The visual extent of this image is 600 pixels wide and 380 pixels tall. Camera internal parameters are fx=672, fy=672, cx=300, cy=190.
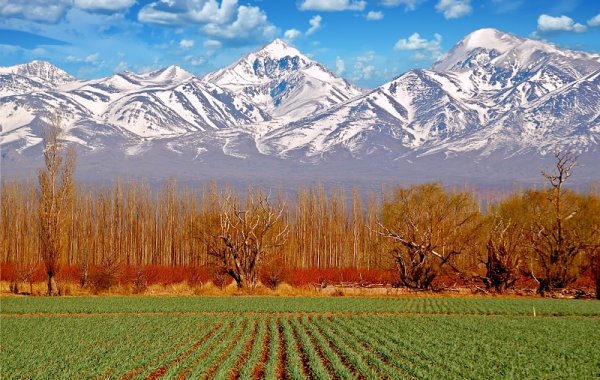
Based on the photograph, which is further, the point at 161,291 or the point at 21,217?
the point at 21,217

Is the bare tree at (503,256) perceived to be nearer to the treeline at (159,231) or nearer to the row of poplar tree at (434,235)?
the row of poplar tree at (434,235)

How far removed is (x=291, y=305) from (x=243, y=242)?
12.1m

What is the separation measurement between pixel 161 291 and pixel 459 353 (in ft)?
107

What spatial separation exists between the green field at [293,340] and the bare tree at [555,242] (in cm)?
1173

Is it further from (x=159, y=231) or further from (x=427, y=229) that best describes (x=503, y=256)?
(x=159, y=231)

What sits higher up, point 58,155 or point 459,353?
point 58,155

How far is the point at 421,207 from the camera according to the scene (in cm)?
5475

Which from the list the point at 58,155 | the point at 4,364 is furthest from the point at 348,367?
the point at 58,155

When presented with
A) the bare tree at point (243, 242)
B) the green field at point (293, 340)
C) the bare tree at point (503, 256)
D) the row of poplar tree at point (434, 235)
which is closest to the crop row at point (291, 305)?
the green field at point (293, 340)

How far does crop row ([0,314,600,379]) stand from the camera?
19.3 m

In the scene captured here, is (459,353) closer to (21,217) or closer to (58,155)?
(58,155)

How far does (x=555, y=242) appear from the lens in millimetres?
53219

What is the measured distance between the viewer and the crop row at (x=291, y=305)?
1468 inches

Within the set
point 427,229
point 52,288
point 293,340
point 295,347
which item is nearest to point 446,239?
point 427,229
